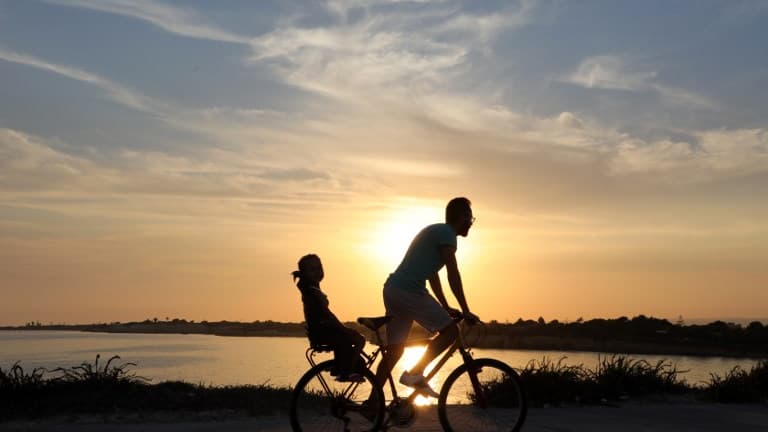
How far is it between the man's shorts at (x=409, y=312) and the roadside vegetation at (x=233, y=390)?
11.1 ft

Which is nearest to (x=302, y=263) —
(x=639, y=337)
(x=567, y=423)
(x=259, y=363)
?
(x=567, y=423)

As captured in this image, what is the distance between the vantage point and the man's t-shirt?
25.0ft

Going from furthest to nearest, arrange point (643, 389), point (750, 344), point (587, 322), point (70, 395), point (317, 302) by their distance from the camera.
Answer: point (587, 322)
point (750, 344)
point (643, 389)
point (70, 395)
point (317, 302)

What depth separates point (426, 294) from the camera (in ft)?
25.3

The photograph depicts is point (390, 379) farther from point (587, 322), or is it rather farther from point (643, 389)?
point (587, 322)

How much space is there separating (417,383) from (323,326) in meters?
1.05

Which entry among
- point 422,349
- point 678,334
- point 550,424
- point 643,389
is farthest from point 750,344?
point 422,349

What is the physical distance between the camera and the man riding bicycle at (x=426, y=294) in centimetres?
760

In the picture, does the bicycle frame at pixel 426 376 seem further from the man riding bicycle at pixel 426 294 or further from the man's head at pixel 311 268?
the man's head at pixel 311 268

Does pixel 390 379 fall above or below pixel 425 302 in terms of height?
below

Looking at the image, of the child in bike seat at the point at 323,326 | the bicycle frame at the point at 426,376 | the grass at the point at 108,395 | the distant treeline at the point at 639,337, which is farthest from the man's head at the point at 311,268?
the distant treeline at the point at 639,337

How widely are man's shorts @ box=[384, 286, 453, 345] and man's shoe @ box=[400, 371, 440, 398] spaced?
334mm

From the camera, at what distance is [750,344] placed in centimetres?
3569

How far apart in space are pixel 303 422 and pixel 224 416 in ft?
8.77
